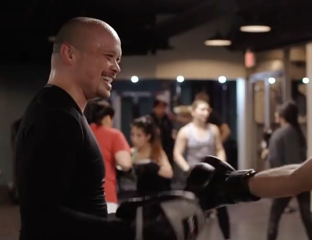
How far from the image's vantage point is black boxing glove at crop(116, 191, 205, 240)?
141cm

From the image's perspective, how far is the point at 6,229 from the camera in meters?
6.15

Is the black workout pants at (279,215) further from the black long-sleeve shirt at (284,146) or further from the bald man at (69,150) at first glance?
the bald man at (69,150)

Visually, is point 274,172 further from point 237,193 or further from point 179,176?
point 179,176

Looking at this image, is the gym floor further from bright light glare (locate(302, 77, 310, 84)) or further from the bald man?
the bald man

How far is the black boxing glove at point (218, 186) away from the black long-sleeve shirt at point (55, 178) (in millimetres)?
241

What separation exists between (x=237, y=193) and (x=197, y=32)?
7584mm

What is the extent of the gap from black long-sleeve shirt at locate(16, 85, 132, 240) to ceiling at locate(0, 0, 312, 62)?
5734mm

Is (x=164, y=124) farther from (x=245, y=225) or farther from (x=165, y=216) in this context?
(x=165, y=216)

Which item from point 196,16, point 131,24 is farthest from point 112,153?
point 131,24

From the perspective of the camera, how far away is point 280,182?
5.05 feet

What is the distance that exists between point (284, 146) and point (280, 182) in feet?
13.9

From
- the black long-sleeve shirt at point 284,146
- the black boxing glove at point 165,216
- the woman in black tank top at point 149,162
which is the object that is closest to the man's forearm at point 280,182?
the black boxing glove at point 165,216

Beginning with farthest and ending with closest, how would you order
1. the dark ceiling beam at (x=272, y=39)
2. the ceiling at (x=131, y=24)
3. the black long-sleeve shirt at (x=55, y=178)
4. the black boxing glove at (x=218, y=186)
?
the ceiling at (x=131, y=24) → the dark ceiling beam at (x=272, y=39) → the black boxing glove at (x=218, y=186) → the black long-sleeve shirt at (x=55, y=178)

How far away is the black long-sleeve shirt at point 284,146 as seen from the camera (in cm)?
565
